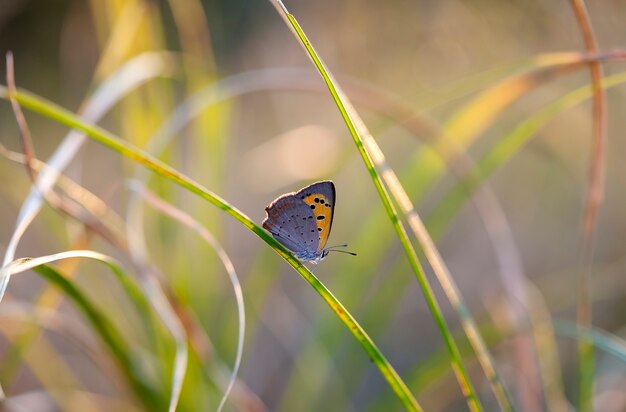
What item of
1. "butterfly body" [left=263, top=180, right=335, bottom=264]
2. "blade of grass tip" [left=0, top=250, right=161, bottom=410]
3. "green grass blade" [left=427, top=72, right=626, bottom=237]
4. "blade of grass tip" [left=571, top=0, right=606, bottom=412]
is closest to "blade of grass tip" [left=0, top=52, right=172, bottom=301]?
"blade of grass tip" [left=0, top=250, right=161, bottom=410]

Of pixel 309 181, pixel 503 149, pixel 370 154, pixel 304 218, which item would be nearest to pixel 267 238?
pixel 370 154

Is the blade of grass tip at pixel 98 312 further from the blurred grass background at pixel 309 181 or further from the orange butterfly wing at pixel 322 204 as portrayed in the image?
the orange butterfly wing at pixel 322 204

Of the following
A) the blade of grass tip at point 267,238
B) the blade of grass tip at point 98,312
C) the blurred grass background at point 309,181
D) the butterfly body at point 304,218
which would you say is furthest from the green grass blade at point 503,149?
the blade of grass tip at point 98,312

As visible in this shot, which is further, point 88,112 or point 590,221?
point 88,112

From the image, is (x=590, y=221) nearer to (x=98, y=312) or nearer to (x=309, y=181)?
(x=98, y=312)

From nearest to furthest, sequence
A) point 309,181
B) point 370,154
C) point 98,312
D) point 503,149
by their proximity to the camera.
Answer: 1. point 370,154
2. point 98,312
3. point 503,149
4. point 309,181

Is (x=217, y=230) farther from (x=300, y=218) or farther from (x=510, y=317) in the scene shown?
(x=510, y=317)

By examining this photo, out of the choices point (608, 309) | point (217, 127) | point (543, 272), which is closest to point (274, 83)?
point (217, 127)
